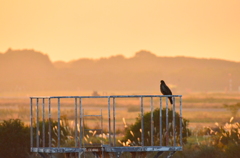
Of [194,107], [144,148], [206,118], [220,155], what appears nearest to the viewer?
[144,148]

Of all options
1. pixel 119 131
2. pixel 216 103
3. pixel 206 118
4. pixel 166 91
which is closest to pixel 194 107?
pixel 216 103

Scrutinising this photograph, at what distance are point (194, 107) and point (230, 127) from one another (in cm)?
8333

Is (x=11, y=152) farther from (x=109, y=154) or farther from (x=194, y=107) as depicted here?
(x=194, y=107)

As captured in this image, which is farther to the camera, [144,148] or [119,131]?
[119,131]

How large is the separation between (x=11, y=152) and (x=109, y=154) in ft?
40.8

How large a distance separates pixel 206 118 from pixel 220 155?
5659cm

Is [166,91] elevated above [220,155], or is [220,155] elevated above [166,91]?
[166,91]

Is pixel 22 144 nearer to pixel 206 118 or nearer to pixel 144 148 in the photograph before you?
pixel 144 148

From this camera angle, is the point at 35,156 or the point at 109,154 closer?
the point at 109,154

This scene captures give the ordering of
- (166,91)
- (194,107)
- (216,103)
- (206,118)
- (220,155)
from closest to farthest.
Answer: (166,91)
(220,155)
(206,118)
(194,107)
(216,103)

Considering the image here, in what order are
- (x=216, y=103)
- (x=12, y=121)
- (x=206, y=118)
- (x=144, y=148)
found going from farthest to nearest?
(x=216, y=103) → (x=206, y=118) → (x=12, y=121) → (x=144, y=148)

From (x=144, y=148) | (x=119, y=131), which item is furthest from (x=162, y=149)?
(x=119, y=131)

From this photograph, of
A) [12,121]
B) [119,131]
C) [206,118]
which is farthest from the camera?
[206,118]

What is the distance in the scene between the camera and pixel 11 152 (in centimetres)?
4266
